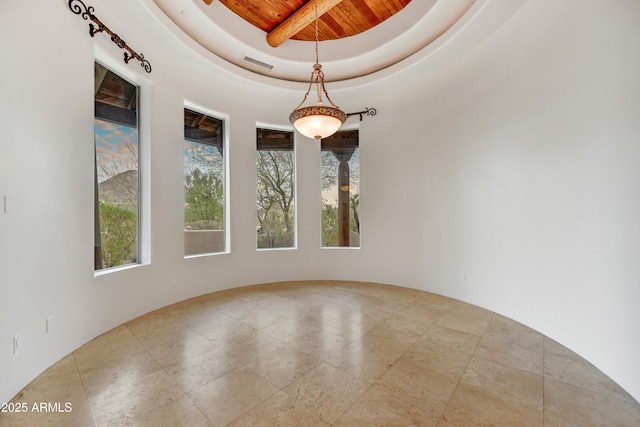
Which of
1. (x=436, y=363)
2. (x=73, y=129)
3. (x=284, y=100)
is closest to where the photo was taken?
(x=436, y=363)

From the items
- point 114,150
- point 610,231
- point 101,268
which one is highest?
point 114,150

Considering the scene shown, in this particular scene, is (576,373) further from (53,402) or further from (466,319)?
(53,402)

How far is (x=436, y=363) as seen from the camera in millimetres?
2369

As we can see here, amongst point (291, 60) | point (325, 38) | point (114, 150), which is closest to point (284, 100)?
point (291, 60)

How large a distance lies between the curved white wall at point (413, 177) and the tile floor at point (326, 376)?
0.97 feet

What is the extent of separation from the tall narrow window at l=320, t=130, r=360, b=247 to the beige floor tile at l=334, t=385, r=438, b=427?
3432 millimetres

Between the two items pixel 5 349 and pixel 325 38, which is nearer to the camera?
pixel 5 349

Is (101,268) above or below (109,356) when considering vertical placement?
above

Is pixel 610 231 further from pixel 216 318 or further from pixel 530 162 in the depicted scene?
pixel 216 318

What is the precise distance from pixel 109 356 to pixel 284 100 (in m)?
4.54

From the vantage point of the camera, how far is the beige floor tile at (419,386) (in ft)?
6.11

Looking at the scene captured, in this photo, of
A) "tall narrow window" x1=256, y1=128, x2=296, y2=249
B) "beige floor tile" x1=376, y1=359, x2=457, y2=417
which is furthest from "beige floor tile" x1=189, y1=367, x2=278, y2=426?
"tall narrow window" x1=256, y1=128, x2=296, y2=249

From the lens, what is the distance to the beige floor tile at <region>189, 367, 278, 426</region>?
69.9 inches

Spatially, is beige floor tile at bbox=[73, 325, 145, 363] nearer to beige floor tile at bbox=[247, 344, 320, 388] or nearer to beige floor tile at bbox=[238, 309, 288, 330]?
beige floor tile at bbox=[238, 309, 288, 330]
